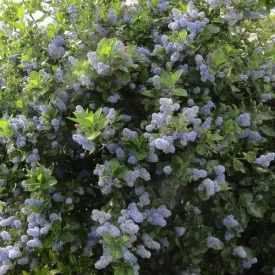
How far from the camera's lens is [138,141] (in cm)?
225

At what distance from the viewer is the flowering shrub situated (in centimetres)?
224

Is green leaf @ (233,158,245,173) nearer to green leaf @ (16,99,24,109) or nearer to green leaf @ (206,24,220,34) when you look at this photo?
green leaf @ (206,24,220,34)

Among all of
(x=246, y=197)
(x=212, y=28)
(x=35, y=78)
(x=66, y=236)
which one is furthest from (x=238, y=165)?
(x=35, y=78)

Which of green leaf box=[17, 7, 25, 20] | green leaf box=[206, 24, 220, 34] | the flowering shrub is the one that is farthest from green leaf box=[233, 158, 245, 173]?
green leaf box=[17, 7, 25, 20]

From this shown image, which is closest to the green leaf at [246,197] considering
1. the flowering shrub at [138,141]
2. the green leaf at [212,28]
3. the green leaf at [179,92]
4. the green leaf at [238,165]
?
the flowering shrub at [138,141]

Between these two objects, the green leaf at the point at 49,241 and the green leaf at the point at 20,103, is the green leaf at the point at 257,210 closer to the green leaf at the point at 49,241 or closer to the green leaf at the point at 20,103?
the green leaf at the point at 49,241

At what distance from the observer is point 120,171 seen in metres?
2.20

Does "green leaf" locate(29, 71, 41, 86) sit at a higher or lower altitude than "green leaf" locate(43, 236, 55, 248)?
higher

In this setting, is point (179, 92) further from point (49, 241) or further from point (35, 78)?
point (49, 241)

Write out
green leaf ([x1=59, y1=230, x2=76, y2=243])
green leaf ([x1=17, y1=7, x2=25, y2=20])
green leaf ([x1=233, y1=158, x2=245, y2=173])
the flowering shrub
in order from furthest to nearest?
green leaf ([x1=17, y1=7, x2=25, y2=20])
green leaf ([x1=233, y1=158, x2=245, y2=173])
green leaf ([x1=59, y1=230, x2=76, y2=243])
the flowering shrub

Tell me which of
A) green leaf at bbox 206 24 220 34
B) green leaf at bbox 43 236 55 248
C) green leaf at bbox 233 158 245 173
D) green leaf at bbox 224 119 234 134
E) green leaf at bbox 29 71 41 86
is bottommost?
green leaf at bbox 233 158 245 173

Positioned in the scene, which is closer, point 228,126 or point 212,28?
point 228,126

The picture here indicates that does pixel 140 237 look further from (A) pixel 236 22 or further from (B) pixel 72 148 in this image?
(A) pixel 236 22

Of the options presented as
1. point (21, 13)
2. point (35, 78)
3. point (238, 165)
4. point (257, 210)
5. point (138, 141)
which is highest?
point (21, 13)
